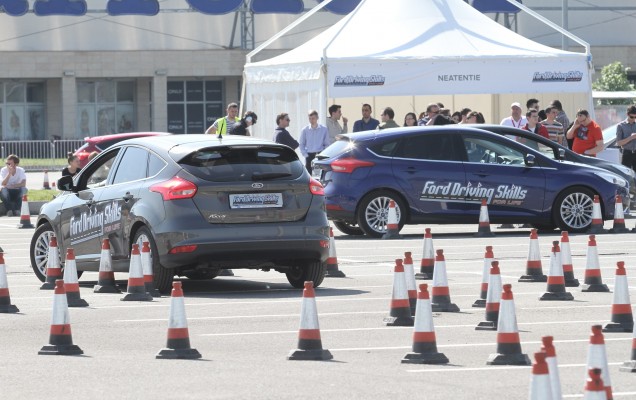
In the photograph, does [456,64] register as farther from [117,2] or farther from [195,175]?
[117,2]

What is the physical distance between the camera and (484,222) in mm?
21484

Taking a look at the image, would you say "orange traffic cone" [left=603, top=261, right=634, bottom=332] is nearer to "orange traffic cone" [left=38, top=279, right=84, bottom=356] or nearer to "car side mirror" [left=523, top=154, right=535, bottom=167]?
"orange traffic cone" [left=38, top=279, right=84, bottom=356]

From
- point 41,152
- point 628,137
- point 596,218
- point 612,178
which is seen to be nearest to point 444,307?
point 596,218

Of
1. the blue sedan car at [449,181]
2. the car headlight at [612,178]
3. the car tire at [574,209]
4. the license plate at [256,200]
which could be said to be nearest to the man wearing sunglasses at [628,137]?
the car headlight at [612,178]

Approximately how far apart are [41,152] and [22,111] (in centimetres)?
1260

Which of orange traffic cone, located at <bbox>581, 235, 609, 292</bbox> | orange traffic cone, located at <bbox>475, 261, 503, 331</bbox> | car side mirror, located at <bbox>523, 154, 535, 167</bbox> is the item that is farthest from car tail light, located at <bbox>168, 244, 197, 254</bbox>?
car side mirror, located at <bbox>523, 154, 535, 167</bbox>

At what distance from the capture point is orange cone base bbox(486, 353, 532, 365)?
30.7 ft

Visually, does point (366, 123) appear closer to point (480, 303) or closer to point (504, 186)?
point (504, 186)

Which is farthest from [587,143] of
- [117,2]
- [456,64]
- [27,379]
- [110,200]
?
[117,2]

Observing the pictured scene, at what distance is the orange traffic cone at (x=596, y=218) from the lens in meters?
21.3

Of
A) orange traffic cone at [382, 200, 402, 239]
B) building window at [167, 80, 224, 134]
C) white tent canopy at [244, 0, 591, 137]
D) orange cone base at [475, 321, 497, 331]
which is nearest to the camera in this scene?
orange cone base at [475, 321, 497, 331]

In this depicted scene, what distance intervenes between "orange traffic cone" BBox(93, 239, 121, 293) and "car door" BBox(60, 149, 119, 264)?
0.59 m

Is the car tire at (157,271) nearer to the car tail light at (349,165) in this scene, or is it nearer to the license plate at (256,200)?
the license plate at (256,200)

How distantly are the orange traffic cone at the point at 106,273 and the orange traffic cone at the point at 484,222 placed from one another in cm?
782
